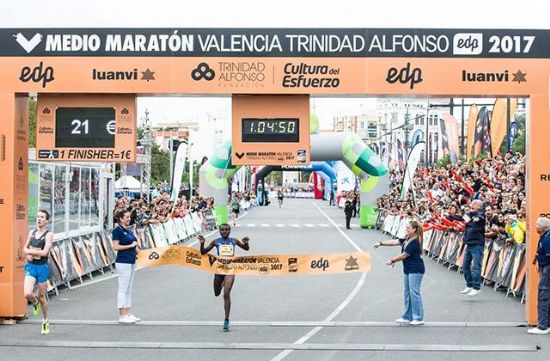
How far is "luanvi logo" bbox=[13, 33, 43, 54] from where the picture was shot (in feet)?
42.7

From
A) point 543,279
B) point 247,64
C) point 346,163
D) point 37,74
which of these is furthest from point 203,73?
point 346,163

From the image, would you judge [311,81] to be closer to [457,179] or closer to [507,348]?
Result: [507,348]

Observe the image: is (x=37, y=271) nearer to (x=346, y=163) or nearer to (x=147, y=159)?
(x=147, y=159)

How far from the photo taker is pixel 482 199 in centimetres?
2172

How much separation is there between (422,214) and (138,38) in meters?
19.2

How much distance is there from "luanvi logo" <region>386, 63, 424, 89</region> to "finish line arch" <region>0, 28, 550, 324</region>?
0.02m

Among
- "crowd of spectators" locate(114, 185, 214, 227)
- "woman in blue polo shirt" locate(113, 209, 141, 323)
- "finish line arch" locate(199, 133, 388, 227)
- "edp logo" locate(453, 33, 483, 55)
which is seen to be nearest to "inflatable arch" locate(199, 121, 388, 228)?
"finish line arch" locate(199, 133, 388, 227)

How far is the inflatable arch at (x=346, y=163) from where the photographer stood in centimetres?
4259

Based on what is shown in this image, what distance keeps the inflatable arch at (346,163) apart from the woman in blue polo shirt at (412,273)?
28856mm

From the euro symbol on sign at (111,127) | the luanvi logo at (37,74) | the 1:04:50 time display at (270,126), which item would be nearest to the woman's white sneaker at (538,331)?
the 1:04:50 time display at (270,126)

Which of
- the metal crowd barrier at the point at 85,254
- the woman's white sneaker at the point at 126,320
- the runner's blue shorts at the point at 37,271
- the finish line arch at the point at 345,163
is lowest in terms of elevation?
the woman's white sneaker at the point at 126,320

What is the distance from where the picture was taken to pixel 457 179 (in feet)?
103

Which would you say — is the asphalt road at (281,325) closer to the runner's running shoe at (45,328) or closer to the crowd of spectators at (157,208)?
the runner's running shoe at (45,328)

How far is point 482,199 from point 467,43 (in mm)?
9478
